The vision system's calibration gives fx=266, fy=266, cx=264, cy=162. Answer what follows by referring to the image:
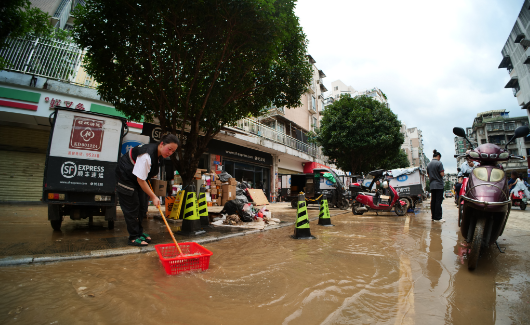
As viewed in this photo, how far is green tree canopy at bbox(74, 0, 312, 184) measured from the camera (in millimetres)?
6137

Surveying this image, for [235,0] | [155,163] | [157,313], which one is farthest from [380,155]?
[157,313]

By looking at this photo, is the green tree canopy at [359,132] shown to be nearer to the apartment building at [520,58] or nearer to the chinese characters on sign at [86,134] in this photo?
the chinese characters on sign at [86,134]

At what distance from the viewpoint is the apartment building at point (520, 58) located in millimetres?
31953

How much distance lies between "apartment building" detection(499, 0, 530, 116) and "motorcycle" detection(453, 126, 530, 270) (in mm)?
40605

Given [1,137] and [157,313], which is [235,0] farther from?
[1,137]

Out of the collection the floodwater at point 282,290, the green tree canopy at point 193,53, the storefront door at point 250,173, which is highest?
the green tree canopy at point 193,53

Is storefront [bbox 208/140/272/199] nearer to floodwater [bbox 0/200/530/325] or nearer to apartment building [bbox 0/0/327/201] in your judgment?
apartment building [bbox 0/0/327/201]

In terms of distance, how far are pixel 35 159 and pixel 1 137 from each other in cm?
149

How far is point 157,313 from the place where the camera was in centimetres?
194

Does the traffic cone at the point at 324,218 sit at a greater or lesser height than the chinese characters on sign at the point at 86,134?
lesser

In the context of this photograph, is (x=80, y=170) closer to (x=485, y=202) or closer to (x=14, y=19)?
(x=14, y=19)

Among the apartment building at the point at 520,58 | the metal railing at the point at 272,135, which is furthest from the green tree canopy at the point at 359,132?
the apartment building at the point at 520,58

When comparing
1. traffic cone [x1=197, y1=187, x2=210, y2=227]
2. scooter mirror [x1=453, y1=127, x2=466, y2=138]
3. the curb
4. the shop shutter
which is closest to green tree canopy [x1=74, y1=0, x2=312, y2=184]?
traffic cone [x1=197, y1=187, x2=210, y2=227]

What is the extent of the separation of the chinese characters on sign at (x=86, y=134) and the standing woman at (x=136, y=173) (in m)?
2.17
